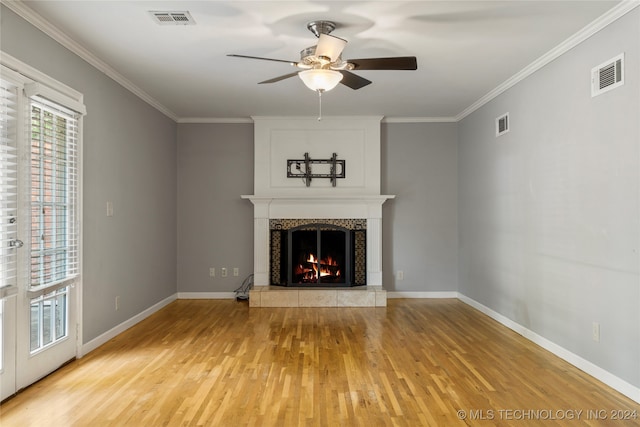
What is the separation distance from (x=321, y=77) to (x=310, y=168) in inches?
118

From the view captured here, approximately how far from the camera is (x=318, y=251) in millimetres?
5746

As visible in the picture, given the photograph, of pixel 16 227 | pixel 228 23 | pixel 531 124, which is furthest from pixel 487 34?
pixel 16 227

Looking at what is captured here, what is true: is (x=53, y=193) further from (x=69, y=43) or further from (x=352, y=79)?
(x=352, y=79)

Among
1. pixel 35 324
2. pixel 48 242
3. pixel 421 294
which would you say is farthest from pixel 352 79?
pixel 421 294

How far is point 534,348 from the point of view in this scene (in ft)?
12.3

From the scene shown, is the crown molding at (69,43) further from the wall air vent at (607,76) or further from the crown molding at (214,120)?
the wall air vent at (607,76)

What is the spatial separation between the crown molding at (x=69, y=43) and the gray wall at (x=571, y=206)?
3.90 meters

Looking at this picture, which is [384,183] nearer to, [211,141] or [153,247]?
[211,141]

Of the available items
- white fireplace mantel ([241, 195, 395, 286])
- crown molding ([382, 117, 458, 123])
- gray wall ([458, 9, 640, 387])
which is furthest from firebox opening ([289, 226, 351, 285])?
gray wall ([458, 9, 640, 387])

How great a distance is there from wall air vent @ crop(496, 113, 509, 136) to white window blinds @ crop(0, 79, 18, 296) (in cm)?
431

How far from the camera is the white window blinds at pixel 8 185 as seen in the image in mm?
2619

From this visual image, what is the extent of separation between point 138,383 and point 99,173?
1.89 m

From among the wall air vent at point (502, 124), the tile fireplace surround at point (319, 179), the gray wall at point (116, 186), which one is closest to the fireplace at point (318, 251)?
the tile fireplace surround at point (319, 179)

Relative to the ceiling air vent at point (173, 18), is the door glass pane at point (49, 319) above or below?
below
